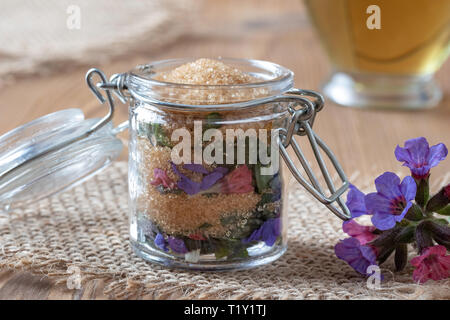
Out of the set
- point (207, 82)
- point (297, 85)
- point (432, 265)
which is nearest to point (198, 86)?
point (207, 82)

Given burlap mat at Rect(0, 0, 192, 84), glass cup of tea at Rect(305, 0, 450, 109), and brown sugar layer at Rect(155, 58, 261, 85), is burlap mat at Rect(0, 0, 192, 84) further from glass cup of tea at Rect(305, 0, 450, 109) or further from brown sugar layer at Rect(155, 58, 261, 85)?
brown sugar layer at Rect(155, 58, 261, 85)

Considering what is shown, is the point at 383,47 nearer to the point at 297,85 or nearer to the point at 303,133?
the point at 297,85

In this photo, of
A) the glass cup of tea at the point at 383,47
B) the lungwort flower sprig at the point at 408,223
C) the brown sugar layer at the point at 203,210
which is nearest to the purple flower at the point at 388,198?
the lungwort flower sprig at the point at 408,223

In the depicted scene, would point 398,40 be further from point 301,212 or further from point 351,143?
point 301,212

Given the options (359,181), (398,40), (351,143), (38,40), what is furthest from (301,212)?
(38,40)

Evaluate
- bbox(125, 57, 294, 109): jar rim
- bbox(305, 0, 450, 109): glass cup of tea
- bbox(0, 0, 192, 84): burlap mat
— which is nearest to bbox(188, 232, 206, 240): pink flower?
bbox(125, 57, 294, 109): jar rim

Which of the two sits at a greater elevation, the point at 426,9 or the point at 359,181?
the point at 426,9
